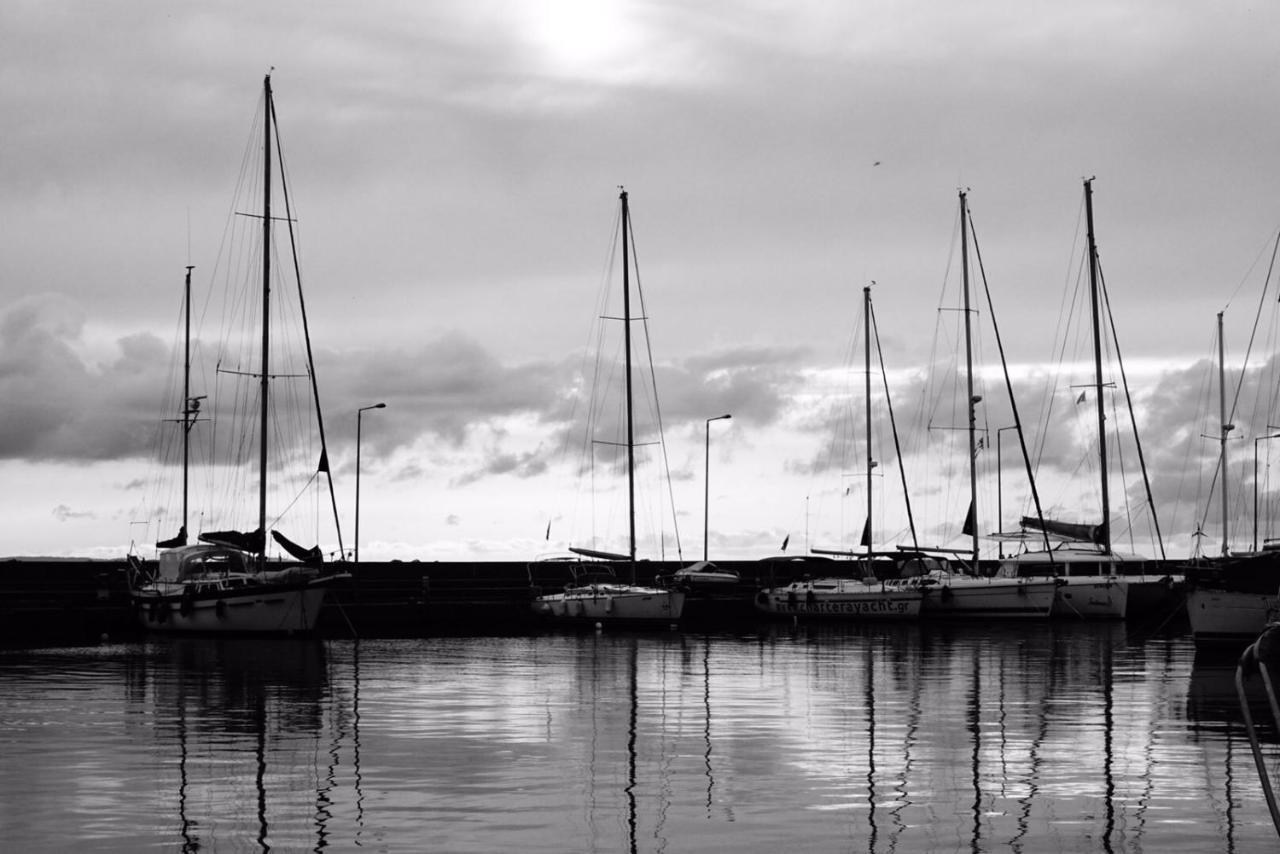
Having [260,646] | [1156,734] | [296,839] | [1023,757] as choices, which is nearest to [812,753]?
[1023,757]

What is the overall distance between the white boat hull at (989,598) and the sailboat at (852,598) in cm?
144

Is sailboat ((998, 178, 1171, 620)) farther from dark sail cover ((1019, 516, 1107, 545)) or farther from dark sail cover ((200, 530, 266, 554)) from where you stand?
dark sail cover ((200, 530, 266, 554))

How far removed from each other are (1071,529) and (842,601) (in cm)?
1326

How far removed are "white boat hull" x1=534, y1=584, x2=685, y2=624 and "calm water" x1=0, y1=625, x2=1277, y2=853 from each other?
26.6 meters

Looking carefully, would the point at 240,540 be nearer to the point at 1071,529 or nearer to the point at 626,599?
the point at 626,599

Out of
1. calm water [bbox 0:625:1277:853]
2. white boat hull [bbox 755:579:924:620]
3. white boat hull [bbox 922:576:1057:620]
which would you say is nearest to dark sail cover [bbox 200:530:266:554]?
calm water [bbox 0:625:1277:853]

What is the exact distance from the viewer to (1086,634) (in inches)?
2420

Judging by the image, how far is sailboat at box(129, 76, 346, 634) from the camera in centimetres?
5628

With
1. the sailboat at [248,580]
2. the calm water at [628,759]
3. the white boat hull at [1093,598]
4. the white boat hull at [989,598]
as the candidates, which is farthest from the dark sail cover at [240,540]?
the white boat hull at [1093,598]

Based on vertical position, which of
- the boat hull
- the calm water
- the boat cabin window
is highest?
the boat cabin window

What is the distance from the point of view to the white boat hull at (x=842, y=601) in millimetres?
73938

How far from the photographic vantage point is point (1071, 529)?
81438 mm

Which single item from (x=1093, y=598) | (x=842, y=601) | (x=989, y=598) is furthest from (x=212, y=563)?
(x=1093, y=598)

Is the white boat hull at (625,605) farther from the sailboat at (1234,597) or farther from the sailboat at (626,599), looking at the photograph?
the sailboat at (1234,597)
